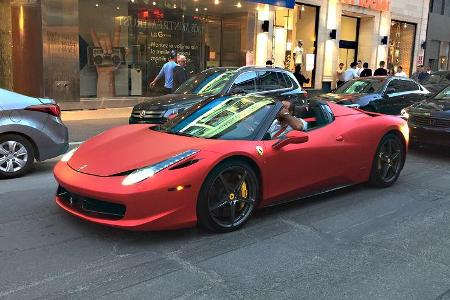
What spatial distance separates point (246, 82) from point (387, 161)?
4342 millimetres

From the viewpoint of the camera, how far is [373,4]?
25.1m

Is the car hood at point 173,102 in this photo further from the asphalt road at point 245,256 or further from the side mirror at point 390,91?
the side mirror at point 390,91

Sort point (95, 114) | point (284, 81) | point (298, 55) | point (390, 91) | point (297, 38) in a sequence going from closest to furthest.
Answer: point (284, 81), point (390, 91), point (95, 114), point (298, 55), point (297, 38)

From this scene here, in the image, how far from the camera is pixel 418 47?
3017 cm

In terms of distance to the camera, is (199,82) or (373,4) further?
(373,4)

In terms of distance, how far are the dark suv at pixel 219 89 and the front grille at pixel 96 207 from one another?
16.3ft

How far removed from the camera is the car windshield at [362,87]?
1288 centimetres

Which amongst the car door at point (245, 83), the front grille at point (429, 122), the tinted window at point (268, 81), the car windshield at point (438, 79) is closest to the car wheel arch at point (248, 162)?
→ the car door at point (245, 83)

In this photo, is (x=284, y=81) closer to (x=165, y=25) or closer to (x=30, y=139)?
(x=30, y=139)

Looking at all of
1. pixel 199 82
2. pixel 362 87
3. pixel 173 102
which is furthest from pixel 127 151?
pixel 362 87

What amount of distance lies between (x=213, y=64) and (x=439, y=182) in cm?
1414

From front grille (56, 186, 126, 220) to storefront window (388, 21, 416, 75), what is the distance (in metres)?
26.7

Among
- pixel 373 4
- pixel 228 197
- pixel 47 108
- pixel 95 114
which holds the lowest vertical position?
pixel 95 114

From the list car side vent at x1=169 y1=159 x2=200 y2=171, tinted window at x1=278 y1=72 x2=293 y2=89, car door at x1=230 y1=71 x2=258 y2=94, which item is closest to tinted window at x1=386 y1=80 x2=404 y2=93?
tinted window at x1=278 y1=72 x2=293 y2=89
